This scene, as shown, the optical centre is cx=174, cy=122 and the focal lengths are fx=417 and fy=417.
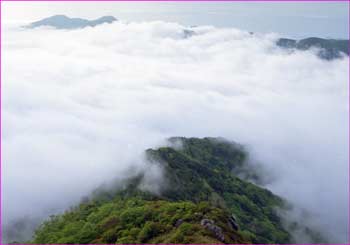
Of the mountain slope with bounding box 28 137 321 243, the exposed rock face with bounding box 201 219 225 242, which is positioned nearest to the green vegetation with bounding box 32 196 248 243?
the mountain slope with bounding box 28 137 321 243

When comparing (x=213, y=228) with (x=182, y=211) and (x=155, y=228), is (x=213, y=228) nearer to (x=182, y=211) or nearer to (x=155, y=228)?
(x=155, y=228)

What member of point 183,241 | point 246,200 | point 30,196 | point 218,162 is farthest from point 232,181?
point 183,241

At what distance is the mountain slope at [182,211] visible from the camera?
45.0 meters

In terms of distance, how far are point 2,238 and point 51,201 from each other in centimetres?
2619

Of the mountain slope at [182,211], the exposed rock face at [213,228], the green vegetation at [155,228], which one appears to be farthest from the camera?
the mountain slope at [182,211]

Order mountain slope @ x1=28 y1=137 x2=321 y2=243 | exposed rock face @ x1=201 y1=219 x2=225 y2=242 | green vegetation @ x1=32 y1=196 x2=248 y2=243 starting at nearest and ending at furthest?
green vegetation @ x1=32 y1=196 x2=248 y2=243 → exposed rock face @ x1=201 y1=219 x2=225 y2=242 → mountain slope @ x1=28 y1=137 x2=321 y2=243

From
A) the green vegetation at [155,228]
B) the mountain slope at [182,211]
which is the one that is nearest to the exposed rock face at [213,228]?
the mountain slope at [182,211]

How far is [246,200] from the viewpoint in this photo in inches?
5782

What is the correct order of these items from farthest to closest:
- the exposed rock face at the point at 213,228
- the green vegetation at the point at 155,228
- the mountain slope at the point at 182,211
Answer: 1. the mountain slope at the point at 182,211
2. the exposed rock face at the point at 213,228
3. the green vegetation at the point at 155,228

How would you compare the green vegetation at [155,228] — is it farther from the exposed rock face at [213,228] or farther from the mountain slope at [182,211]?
the exposed rock face at [213,228]

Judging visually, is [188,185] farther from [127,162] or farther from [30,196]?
[30,196]

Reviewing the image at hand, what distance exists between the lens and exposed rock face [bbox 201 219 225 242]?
43.0 metres

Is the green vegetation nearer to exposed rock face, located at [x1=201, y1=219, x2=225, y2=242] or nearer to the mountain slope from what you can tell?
the mountain slope

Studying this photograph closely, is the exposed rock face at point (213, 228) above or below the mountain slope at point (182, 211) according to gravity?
above
